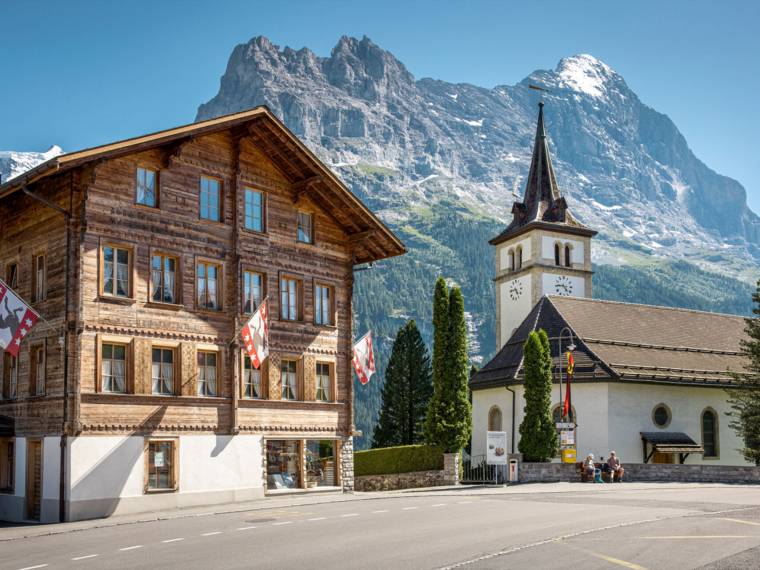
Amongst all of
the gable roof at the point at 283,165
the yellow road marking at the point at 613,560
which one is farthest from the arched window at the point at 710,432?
the yellow road marking at the point at 613,560

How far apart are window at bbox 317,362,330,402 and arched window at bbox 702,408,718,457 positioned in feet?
78.6

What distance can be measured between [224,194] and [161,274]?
160 inches

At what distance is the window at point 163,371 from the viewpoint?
31344mm

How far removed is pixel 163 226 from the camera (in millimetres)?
32062

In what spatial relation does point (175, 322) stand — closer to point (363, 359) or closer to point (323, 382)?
point (323, 382)

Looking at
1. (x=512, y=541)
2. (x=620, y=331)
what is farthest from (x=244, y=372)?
→ (x=620, y=331)

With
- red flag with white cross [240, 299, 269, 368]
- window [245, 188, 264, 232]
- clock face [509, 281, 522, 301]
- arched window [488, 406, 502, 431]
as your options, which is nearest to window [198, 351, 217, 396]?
red flag with white cross [240, 299, 269, 368]

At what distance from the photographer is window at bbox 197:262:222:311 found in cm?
3319

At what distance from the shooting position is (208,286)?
3347 cm

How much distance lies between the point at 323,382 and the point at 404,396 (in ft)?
126

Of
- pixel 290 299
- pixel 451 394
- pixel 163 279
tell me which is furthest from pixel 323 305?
pixel 451 394

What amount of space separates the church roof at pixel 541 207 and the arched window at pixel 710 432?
25.7m

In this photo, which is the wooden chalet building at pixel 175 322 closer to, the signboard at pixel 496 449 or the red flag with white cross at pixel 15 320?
the red flag with white cross at pixel 15 320

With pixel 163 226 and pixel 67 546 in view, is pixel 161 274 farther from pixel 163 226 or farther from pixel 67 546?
pixel 67 546
